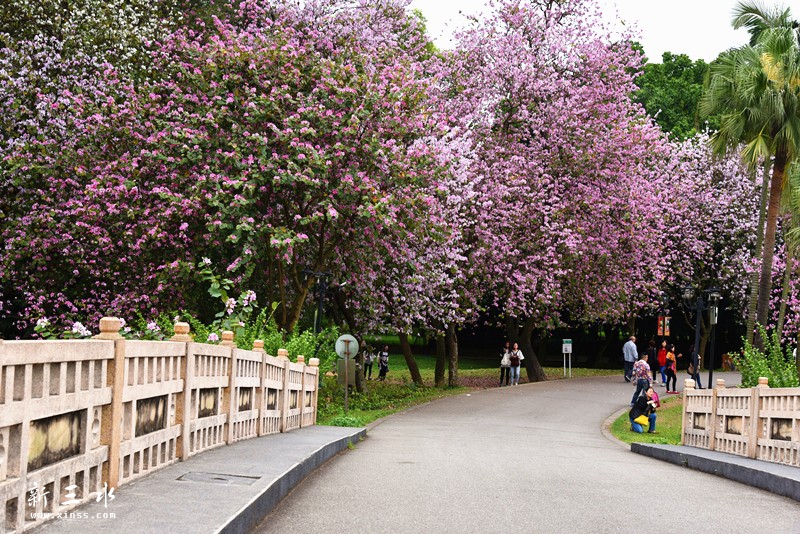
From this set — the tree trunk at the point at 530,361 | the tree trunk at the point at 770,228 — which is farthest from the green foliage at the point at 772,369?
the tree trunk at the point at 530,361

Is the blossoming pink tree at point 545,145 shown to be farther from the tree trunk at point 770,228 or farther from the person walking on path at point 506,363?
the tree trunk at point 770,228

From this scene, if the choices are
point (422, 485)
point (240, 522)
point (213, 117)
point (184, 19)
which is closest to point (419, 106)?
point (213, 117)

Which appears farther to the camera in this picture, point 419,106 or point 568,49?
point 568,49

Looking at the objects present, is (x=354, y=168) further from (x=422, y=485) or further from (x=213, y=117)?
(x=422, y=485)

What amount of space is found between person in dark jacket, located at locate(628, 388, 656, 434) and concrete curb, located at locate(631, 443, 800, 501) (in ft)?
19.7

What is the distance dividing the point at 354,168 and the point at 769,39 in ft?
38.7

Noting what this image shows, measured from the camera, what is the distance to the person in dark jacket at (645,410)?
75.9ft

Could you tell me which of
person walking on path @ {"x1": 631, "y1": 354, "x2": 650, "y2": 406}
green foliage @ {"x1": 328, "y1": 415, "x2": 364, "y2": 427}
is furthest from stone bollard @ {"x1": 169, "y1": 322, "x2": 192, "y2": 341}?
person walking on path @ {"x1": 631, "y1": 354, "x2": 650, "y2": 406}

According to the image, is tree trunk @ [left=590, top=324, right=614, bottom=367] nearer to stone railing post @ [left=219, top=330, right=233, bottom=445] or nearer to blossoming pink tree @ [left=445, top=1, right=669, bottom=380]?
blossoming pink tree @ [left=445, top=1, right=669, bottom=380]

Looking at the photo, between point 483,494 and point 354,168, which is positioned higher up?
point 354,168

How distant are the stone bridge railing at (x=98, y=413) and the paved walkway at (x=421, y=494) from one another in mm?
205

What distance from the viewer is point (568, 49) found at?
33938 millimetres

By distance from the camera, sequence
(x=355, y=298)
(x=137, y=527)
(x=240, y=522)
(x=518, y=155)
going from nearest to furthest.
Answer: (x=137, y=527) < (x=240, y=522) < (x=355, y=298) < (x=518, y=155)

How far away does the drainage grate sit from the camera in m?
8.16
